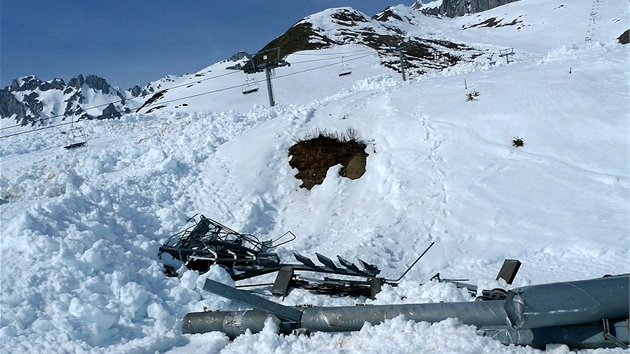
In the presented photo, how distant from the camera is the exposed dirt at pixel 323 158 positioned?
15547 millimetres

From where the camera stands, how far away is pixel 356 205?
14.1m

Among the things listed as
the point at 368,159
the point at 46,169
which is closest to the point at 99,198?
the point at 46,169

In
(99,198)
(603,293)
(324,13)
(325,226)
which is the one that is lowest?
(325,226)

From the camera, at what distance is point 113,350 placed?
24.6 ft

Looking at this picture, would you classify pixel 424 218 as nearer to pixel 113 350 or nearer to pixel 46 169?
pixel 113 350

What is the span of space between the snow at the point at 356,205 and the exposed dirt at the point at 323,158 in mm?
343

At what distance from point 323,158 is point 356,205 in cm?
272

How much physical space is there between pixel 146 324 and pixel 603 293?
23.8 ft

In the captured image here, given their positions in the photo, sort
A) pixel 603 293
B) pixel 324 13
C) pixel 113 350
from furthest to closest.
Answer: pixel 324 13
pixel 113 350
pixel 603 293

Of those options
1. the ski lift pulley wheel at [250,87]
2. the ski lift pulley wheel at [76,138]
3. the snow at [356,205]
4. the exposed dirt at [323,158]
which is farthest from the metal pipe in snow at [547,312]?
the ski lift pulley wheel at [250,87]

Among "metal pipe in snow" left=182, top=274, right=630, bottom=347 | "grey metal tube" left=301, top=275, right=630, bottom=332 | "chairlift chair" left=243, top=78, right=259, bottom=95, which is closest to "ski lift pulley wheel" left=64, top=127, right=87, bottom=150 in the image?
"chairlift chair" left=243, top=78, right=259, bottom=95

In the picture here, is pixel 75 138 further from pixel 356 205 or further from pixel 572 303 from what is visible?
pixel 572 303

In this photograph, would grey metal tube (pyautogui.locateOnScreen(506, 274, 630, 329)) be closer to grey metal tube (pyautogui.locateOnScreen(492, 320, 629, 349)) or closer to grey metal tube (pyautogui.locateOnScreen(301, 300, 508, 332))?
grey metal tube (pyautogui.locateOnScreen(492, 320, 629, 349))

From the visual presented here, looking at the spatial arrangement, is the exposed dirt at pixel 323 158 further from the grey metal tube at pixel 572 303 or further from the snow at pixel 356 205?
the grey metal tube at pixel 572 303
